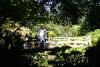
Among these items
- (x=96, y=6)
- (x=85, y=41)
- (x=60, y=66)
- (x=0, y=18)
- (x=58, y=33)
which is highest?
(x=58, y=33)

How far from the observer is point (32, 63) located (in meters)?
11.9

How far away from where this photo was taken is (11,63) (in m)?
11.1

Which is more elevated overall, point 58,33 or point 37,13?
point 58,33

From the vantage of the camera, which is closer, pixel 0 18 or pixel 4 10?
pixel 4 10

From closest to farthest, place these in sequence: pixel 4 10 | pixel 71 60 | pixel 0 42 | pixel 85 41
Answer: pixel 4 10 < pixel 71 60 < pixel 0 42 < pixel 85 41

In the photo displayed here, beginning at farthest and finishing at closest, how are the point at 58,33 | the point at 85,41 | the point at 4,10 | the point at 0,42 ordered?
the point at 58,33 → the point at 85,41 → the point at 0,42 → the point at 4,10

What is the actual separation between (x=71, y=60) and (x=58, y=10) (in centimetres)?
300

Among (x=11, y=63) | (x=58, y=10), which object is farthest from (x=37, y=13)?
(x=11, y=63)

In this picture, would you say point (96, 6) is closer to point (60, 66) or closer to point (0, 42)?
point (60, 66)

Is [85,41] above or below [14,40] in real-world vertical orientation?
above

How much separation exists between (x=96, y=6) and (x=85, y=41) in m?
15.1

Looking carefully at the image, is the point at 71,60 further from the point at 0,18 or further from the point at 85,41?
the point at 85,41

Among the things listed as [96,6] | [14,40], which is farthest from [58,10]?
[14,40]

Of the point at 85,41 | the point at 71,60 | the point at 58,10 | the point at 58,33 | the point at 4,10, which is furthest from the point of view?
the point at 58,33
